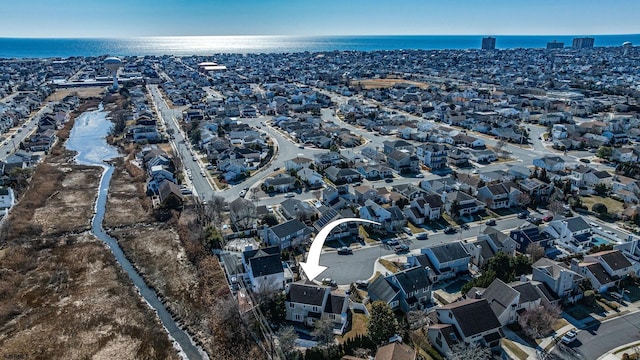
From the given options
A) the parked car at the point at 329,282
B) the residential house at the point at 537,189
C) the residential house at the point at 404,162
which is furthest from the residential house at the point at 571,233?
the residential house at the point at 404,162

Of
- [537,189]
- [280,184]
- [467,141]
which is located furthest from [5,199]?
[467,141]

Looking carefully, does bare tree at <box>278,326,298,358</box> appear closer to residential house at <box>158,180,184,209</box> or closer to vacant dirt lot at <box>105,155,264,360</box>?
vacant dirt lot at <box>105,155,264,360</box>

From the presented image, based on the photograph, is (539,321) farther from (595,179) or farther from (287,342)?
(595,179)

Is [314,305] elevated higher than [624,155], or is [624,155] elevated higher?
[624,155]

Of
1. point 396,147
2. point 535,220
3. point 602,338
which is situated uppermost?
point 396,147

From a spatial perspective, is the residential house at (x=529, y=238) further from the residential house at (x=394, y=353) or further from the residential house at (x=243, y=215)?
the residential house at (x=243, y=215)

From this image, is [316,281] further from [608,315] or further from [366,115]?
[366,115]
